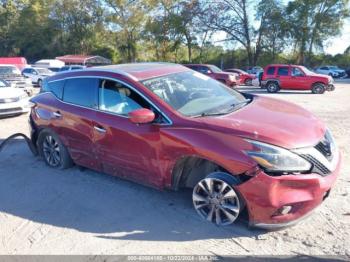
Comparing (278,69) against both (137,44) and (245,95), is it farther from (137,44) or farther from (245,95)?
(137,44)

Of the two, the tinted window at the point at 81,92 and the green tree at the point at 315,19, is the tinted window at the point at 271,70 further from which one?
the green tree at the point at 315,19

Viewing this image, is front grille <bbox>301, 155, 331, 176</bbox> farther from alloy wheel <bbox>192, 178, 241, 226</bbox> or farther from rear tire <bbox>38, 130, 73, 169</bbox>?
rear tire <bbox>38, 130, 73, 169</bbox>

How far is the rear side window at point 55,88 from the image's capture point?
5.64 metres

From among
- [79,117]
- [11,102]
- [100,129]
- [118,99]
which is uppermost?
[118,99]

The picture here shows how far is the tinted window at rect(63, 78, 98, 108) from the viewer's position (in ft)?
16.6

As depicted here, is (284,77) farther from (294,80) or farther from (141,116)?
(141,116)

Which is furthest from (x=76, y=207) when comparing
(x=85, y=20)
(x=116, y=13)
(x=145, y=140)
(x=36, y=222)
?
(x=85, y=20)

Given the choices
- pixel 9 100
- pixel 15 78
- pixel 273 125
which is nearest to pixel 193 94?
pixel 273 125

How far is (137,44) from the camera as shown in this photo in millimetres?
51156

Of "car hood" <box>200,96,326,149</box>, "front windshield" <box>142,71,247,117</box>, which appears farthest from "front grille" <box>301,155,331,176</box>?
"front windshield" <box>142,71,247,117</box>

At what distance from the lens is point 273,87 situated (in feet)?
67.7

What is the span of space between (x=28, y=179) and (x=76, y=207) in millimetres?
1476

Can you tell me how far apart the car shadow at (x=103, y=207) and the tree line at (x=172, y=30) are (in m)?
40.5

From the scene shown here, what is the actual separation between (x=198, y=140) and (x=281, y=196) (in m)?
0.98
